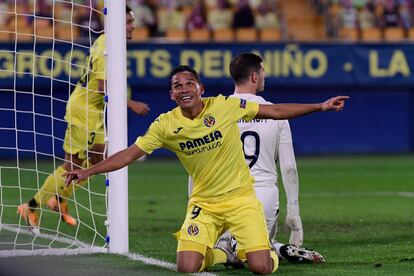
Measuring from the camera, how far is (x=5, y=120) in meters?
18.7

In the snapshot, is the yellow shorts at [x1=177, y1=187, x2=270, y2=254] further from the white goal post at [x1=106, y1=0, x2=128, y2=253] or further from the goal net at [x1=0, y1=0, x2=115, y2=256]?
the goal net at [x1=0, y1=0, x2=115, y2=256]

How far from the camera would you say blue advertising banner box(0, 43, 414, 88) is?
22016 mm

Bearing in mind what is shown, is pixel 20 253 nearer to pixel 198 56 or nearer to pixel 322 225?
pixel 322 225

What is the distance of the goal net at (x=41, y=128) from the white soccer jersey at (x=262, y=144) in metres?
1.58

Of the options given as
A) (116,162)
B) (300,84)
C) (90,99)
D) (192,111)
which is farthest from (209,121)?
(300,84)

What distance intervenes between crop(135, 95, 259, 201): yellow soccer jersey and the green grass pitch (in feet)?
2.22

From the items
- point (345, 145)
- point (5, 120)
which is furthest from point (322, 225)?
point (345, 145)

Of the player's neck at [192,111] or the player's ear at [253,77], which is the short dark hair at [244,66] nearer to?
the player's ear at [253,77]

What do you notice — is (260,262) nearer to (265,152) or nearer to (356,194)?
(265,152)

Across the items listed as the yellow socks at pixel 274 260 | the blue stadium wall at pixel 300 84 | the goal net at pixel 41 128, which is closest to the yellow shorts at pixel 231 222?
the yellow socks at pixel 274 260

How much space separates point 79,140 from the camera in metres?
11.4

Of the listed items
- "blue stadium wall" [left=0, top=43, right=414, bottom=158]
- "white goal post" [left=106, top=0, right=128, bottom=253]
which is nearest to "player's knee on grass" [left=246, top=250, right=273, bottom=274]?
"white goal post" [left=106, top=0, right=128, bottom=253]

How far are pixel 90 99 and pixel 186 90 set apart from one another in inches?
141

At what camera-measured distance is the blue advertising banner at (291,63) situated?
22016mm
